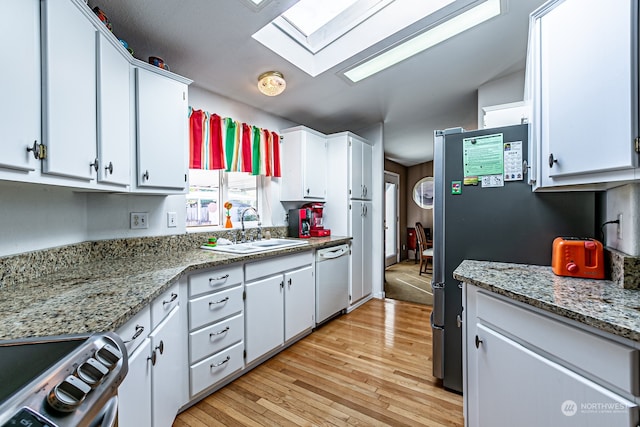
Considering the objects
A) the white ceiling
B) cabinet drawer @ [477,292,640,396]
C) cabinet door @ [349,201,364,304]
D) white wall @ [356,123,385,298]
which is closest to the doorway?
the white ceiling

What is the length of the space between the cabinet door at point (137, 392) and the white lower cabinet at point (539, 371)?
4.47 ft

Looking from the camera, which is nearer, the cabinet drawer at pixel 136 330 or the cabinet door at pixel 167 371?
the cabinet drawer at pixel 136 330

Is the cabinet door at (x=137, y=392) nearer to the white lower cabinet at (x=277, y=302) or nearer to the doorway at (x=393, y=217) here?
the white lower cabinet at (x=277, y=302)

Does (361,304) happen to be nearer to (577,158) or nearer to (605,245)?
(605,245)

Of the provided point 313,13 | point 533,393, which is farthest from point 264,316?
point 313,13

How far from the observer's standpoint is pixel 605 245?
1414 millimetres

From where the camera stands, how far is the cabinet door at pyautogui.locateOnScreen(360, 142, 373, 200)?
355 centimetres

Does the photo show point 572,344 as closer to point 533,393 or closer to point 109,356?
point 533,393

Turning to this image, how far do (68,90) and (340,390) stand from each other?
2.12 m

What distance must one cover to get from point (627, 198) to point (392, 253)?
5.34 m

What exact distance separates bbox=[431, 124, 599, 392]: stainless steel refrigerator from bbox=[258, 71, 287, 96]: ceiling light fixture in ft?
4.33

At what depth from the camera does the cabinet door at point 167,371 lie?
1.24 meters

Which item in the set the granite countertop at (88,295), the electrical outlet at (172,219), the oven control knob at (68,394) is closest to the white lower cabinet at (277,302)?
the granite countertop at (88,295)

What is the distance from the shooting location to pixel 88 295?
1.06 m
